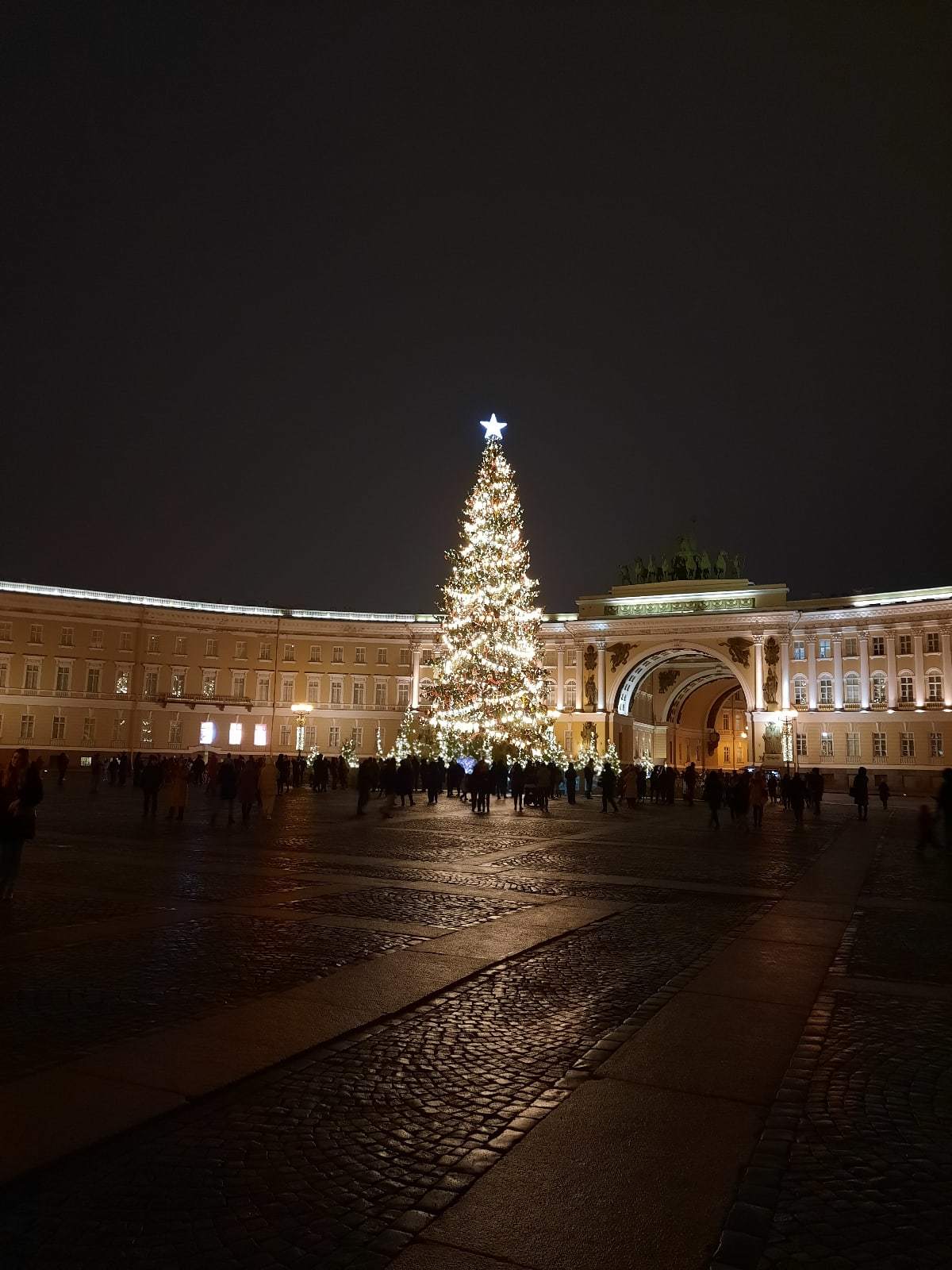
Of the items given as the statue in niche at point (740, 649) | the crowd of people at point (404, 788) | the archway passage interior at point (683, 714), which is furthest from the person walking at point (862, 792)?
the statue in niche at point (740, 649)

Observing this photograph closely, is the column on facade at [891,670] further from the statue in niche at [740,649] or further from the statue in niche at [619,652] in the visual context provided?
the statue in niche at [619,652]

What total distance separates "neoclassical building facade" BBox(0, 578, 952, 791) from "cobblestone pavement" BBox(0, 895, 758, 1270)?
2306 inches

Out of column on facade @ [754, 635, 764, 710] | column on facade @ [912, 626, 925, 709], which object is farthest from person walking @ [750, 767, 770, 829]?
column on facade @ [754, 635, 764, 710]

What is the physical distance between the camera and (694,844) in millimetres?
18469

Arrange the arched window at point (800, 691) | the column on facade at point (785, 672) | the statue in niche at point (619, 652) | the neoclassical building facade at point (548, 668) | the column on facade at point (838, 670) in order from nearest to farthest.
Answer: the neoclassical building facade at point (548, 668) → the column on facade at point (838, 670) → the column on facade at point (785, 672) → the arched window at point (800, 691) → the statue in niche at point (619, 652)

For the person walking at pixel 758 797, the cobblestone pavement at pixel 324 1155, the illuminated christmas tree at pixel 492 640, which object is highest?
the illuminated christmas tree at pixel 492 640

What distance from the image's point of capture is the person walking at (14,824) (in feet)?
30.0

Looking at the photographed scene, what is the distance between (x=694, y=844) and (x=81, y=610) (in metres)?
60.4

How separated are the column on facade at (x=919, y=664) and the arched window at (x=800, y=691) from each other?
7.36 meters

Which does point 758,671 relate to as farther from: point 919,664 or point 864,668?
point 919,664

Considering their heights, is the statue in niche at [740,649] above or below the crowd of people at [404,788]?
above

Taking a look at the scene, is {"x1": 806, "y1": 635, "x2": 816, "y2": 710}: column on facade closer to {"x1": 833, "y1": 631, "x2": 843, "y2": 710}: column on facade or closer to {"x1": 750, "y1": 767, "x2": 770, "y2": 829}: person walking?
{"x1": 833, "y1": 631, "x2": 843, "y2": 710}: column on facade

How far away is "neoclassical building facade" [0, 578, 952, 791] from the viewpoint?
6531 cm

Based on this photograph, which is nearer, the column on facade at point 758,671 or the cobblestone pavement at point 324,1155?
the cobblestone pavement at point 324,1155
